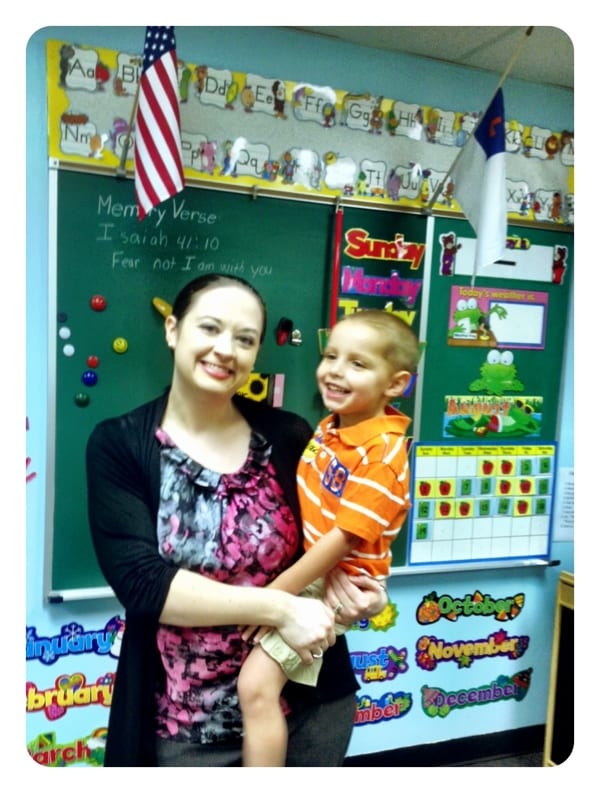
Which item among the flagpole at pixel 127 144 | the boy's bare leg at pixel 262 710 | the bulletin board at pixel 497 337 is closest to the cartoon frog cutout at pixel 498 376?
the bulletin board at pixel 497 337

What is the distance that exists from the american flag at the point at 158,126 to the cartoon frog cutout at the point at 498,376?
2.35 feet

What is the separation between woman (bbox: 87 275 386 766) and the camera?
109cm

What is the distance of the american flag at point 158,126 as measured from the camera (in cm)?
108

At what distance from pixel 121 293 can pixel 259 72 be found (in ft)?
1.60

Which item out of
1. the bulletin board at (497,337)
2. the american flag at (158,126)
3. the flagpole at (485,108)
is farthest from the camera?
the bulletin board at (497,337)

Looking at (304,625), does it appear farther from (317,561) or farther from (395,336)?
(395,336)

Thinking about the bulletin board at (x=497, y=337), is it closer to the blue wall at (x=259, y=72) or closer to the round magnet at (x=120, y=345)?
the blue wall at (x=259, y=72)

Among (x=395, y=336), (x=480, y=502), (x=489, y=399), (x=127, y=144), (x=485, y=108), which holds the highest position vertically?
(x=485, y=108)

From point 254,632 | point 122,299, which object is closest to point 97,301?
point 122,299

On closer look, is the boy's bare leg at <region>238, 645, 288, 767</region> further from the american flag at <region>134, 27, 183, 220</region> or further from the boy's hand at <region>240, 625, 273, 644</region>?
the american flag at <region>134, 27, 183, 220</region>

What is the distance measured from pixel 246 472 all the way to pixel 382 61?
0.84 meters

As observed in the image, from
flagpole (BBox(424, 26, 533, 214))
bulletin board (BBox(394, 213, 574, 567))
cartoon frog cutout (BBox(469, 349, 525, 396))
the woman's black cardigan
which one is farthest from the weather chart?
flagpole (BBox(424, 26, 533, 214))

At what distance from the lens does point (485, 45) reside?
120cm

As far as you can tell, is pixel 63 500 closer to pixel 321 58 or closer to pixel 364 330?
pixel 364 330
